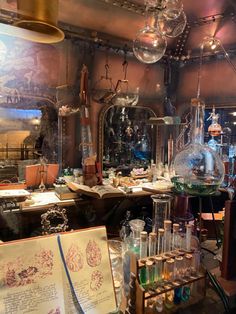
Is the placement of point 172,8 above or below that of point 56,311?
above

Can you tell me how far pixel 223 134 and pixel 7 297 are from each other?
9.63ft

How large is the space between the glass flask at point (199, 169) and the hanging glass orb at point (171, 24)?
0.78 metres

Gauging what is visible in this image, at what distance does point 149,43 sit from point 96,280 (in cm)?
168

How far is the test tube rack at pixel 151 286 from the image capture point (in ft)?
3.22

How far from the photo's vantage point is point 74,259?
0.92 meters

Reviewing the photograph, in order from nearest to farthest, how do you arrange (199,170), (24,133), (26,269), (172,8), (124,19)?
(26,269) < (199,170) < (172,8) < (24,133) < (124,19)

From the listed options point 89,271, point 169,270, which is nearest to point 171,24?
point 169,270

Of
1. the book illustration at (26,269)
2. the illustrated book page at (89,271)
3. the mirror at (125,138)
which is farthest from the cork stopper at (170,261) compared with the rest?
the mirror at (125,138)

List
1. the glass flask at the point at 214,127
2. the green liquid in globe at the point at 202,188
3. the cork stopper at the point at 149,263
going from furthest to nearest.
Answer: the glass flask at the point at 214,127 → the green liquid in globe at the point at 202,188 → the cork stopper at the point at 149,263

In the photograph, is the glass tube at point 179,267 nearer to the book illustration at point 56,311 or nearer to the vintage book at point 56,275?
the vintage book at point 56,275

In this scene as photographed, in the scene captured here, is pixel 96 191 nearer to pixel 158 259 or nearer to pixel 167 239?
pixel 167 239

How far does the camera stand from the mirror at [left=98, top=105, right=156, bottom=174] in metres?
3.11

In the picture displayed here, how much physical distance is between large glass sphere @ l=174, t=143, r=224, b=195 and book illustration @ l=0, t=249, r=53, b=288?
80cm

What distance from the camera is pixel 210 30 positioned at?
3.08 meters
